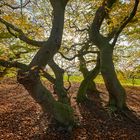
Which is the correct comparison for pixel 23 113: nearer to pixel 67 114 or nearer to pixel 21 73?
pixel 67 114

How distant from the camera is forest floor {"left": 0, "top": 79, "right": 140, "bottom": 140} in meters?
14.5

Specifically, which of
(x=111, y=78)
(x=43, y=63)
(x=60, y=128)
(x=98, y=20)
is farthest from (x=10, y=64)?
(x=111, y=78)

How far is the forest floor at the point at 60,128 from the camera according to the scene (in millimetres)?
14547

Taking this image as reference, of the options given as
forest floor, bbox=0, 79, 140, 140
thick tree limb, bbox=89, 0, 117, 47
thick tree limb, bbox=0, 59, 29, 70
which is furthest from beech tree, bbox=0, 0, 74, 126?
thick tree limb, bbox=89, 0, 117, 47

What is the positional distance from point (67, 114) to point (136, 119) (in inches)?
181

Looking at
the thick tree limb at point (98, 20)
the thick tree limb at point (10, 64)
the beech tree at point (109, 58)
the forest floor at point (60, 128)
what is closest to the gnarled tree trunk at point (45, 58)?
the thick tree limb at point (10, 64)

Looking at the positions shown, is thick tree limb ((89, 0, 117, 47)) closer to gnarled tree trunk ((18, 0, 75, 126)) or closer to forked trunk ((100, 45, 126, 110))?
forked trunk ((100, 45, 126, 110))

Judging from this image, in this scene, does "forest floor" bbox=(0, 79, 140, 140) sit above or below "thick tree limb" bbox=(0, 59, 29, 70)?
below

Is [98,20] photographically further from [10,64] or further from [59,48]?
[10,64]

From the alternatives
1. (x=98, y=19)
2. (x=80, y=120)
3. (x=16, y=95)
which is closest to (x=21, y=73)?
(x=80, y=120)

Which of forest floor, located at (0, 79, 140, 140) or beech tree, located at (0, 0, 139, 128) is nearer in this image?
beech tree, located at (0, 0, 139, 128)

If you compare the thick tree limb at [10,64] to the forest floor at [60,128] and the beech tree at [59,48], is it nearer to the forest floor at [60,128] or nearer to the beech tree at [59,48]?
the beech tree at [59,48]

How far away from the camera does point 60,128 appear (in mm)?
14859

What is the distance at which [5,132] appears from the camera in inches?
576
